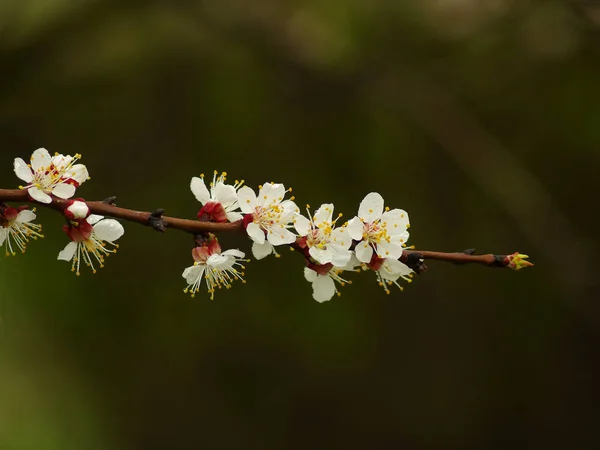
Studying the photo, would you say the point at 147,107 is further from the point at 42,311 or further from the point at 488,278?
the point at 488,278

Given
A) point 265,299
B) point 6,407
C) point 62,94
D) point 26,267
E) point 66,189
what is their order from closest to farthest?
point 66,189 → point 6,407 → point 26,267 → point 62,94 → point 265,299

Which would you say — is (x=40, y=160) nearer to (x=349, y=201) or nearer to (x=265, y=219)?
(x=265, y=219)

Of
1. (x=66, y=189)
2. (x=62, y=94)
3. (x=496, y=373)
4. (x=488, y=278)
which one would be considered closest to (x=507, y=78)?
(x=488, y=278)

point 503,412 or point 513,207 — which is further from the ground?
point 513,207

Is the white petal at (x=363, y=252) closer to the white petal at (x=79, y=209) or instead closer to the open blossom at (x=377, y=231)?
the open blossom at (x=377, y=231)

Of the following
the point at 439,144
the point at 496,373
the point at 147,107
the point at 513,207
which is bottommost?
the point at 496,373

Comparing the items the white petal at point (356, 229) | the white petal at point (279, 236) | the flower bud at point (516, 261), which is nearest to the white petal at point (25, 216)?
the white petal at point (279, 236)

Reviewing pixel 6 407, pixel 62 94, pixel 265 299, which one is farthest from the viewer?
pixel 265 299
